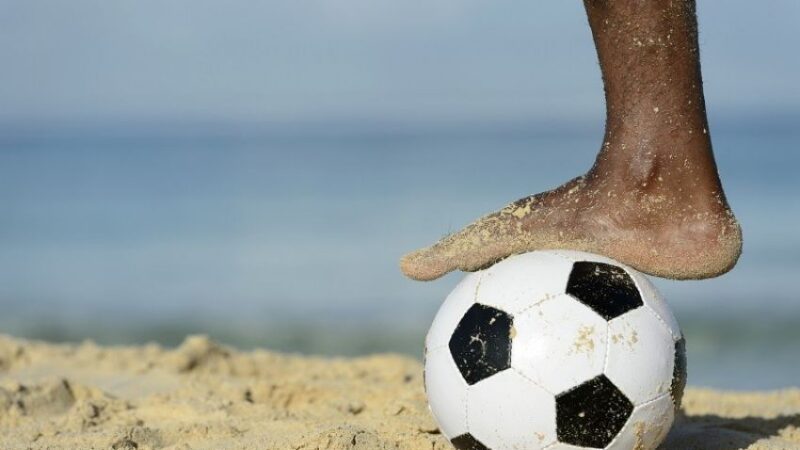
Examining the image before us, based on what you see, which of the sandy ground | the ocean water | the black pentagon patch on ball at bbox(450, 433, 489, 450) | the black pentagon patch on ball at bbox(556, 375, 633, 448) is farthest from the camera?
the ocean water

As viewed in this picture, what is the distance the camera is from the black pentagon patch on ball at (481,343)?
3039mm

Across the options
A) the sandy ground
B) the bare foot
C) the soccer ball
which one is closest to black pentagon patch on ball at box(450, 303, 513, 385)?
the soccer ball

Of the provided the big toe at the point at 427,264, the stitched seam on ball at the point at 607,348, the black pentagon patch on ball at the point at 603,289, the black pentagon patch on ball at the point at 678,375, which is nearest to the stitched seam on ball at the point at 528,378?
the stitched seam on ball at the point at 607,348

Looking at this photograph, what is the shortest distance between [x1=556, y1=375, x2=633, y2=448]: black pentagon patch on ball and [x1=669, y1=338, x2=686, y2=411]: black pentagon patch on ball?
0.19m

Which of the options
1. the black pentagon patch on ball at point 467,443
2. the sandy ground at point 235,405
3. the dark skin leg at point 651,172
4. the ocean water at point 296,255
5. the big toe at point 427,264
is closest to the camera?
the black pentagon patch on ball at point 467,443

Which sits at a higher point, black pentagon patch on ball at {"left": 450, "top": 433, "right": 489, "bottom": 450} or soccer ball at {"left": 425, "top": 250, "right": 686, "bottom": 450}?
soccer ball at {"left": 425, "top": 250, "right": 686, "bottom": 450}

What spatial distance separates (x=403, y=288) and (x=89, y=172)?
1402cm

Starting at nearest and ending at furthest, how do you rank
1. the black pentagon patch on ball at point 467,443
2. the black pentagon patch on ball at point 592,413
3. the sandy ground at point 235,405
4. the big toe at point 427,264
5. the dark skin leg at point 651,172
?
the black pentagon patch on ball at point 592,413 < the black pentagon patch on ball at point 467,443 < the dark skin leg at point 651,172 < the big toe at point 427,264 < the sandy ground at point 235,405

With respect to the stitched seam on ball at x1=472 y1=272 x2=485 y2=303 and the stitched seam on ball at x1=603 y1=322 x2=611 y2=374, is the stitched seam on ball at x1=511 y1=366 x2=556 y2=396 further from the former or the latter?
the stitched seam on ball at x1=472 y1=272 x2=485 y2=303

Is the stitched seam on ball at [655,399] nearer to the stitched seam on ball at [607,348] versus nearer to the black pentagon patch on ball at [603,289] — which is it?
the stitched seam on ball at [607,348]

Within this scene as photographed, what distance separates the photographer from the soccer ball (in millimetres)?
2967

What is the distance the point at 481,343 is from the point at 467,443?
0.99 ft

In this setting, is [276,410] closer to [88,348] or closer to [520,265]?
[520,265]

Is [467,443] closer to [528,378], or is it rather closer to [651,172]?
[528,378]
